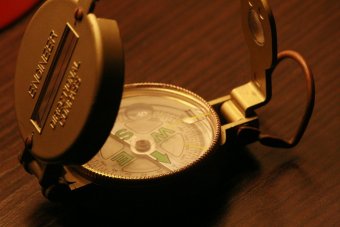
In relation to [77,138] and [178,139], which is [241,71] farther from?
[77,138]

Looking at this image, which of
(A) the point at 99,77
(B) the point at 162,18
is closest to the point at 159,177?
(A) the point at 99,77

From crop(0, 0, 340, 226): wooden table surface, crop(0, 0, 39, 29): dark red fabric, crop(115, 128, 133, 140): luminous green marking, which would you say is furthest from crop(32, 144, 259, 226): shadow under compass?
crop(0, 0, 39, 29): dark red fabric

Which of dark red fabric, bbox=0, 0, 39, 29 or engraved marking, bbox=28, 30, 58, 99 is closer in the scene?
engraved marking, bbox=28, 30, 58, 99

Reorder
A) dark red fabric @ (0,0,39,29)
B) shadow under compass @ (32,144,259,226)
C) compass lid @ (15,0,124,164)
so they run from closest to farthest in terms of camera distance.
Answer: compass lid @ (15,0,124,164), shadow under compass @ (32,144,259,226), dark red fabric @ (0,0,39,29)

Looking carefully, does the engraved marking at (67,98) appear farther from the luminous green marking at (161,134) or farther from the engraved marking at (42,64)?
Answer: the luminous green marking at (161,134)

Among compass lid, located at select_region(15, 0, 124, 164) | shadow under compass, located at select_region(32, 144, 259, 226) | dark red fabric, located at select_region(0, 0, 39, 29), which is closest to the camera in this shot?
compass lid, located at select_region(15, 0, 124, 164)

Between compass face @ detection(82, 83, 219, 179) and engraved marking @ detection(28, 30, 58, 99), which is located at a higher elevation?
engraved marking @ detection(28, 30, 58, 99)

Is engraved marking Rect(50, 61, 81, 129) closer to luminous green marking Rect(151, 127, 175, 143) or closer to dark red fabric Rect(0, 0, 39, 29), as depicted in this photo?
luminous green marking Rect(151, 127, 175, 143)

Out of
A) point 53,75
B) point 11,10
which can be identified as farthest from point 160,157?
point 11,10
